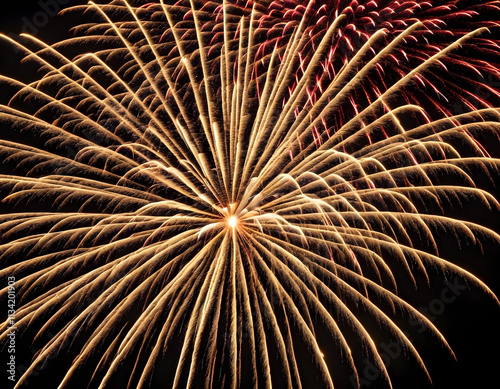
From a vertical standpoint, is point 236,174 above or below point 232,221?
above

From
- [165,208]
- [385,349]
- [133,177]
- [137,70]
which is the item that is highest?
[137,70]

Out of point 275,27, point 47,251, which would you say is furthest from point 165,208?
point 275,27

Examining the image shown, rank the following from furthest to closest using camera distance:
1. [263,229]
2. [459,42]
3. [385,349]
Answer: [385,349]
[263,229]
[459,42]

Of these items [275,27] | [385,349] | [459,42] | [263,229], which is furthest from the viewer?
[385,349]

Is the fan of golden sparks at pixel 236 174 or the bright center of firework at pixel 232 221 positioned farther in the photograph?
the bright center of firework at pixel 232 221

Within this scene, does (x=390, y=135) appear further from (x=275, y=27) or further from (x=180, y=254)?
(x=180, y=254)

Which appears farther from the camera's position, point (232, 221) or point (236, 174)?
point (236, 174)

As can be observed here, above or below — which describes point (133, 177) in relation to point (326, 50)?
below

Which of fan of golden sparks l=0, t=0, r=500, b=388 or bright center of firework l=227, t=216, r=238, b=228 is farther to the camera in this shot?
bright center of firework l=227, t=216, r=238, b=228
